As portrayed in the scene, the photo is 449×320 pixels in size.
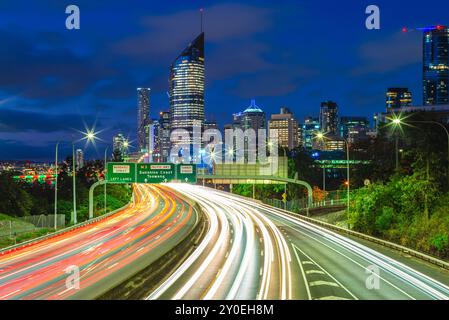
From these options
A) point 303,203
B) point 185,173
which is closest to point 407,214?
point 185,173

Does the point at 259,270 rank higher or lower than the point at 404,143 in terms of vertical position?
lower

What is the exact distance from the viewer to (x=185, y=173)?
6819cm

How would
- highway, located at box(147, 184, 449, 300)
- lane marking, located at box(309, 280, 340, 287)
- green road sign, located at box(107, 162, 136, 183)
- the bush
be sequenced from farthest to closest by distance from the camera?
green road sign, located at box(107, 162, 136, 183)
the bush
lane marking, located at box(309, 280, 340, 287)
highway, located at box(147, 184, 449, 300)

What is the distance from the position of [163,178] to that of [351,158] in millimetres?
101447

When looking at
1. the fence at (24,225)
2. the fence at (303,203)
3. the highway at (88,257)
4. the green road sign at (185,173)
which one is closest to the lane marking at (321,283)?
the highway at (88,257)

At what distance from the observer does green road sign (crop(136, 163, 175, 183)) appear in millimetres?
67062

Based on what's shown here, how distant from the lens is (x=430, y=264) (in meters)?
34.7

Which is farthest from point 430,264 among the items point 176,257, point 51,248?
point 51,248

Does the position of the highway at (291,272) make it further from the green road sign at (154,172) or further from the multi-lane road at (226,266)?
the green road sign at (154,172)

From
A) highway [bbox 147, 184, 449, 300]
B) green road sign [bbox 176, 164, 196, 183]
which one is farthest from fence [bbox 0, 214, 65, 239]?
highway [bbox 147, 184, 449, 300]

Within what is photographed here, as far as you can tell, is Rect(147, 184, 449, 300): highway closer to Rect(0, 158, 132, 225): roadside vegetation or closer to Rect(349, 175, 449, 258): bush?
Rect(349, 175, 449, 258): bush

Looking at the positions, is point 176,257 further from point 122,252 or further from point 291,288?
point 291,288

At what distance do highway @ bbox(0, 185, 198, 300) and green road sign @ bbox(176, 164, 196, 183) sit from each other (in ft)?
17.1

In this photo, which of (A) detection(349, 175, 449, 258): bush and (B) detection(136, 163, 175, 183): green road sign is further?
(B) detection(136, 163, 175, 183): green road sign
